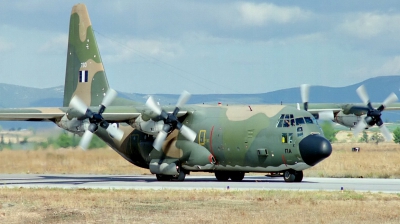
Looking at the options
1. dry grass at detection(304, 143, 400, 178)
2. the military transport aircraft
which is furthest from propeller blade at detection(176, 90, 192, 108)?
dry grass at detection(304, 143, 400, 178)

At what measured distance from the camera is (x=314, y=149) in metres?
31.3

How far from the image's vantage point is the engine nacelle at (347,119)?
37062 mm

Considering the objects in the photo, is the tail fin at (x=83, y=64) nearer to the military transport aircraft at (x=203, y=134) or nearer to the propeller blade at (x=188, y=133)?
the military transport aircraft at (x=203, y=134)

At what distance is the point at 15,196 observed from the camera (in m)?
27.0

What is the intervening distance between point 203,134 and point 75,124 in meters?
5.66

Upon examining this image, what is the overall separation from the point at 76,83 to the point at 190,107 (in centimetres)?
780

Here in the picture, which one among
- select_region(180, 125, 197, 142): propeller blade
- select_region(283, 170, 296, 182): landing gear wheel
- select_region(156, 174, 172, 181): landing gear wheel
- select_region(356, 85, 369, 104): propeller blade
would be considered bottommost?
select_region(156, 174, 172, 181): landing gear wheel

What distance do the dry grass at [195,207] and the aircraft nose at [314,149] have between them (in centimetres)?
439

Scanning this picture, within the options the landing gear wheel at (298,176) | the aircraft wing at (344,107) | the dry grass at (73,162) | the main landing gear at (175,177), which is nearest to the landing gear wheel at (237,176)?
the main landing gear at (175,177)

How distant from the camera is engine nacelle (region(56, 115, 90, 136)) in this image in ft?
111

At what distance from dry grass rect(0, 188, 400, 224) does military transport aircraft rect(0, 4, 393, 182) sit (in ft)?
17.8

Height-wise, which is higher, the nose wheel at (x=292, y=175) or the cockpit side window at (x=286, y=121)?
the cockpit side window at (x=286, y=121)

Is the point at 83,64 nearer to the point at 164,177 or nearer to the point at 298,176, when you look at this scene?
the point at 164,177

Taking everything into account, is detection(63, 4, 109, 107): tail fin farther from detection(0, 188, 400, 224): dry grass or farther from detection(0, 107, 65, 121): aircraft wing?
detection(0, 188, 400, 224): dry grass
